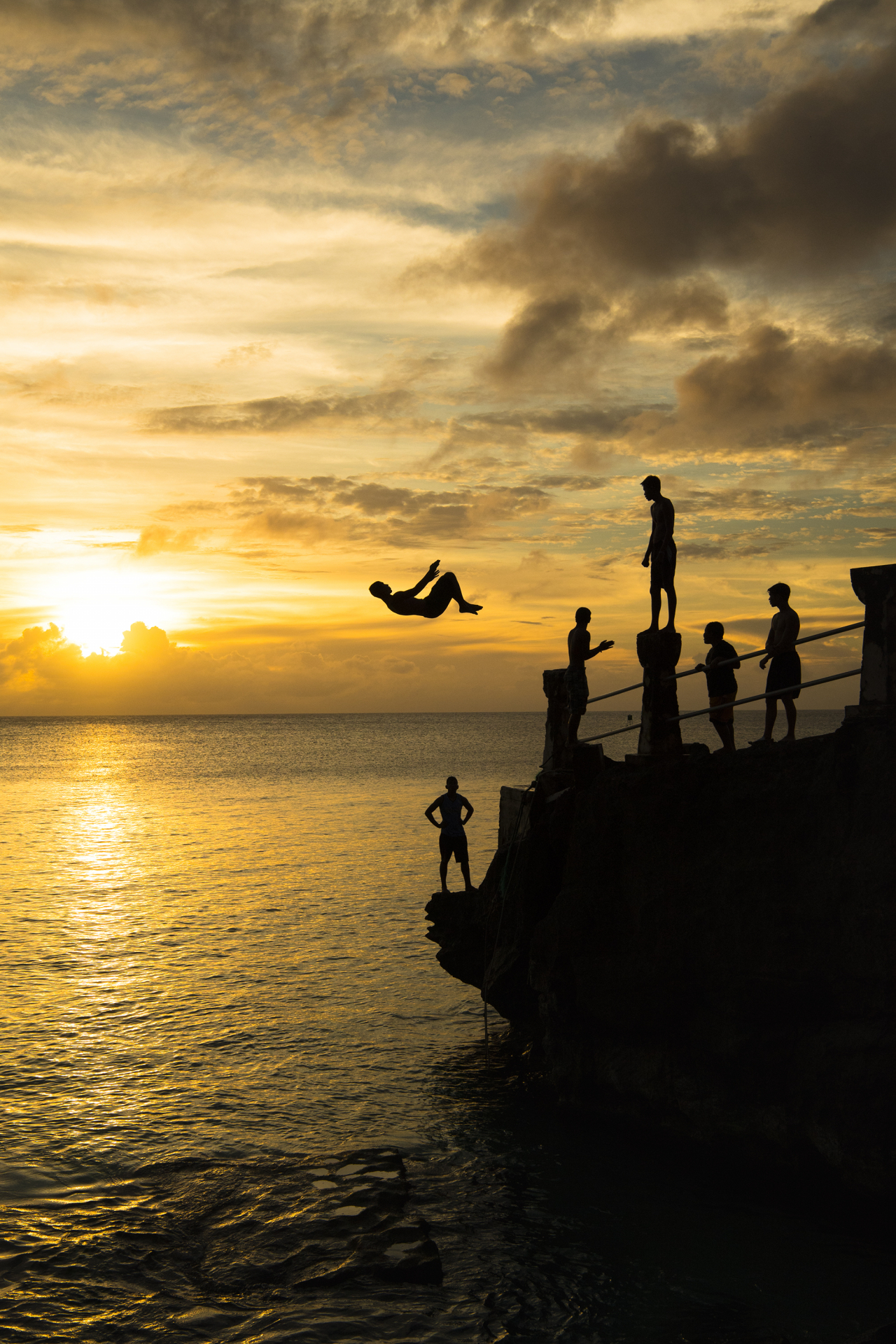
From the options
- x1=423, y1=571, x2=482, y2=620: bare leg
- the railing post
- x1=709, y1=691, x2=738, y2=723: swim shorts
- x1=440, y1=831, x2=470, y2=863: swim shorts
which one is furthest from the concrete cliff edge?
x1=440, y1=831, x2=470, y2=863: swim shorts

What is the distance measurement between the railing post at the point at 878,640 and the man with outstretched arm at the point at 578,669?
14.1 ft

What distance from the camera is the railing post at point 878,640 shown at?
8391 millimetres

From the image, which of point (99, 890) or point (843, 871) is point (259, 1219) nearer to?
point (843, 871)

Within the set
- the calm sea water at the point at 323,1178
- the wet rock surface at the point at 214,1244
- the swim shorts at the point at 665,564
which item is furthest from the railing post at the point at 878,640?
the wet rock surface at the point at 214,1244

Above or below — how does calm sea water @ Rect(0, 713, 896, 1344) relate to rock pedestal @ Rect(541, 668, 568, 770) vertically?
below

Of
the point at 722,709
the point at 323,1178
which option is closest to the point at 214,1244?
the point at 323,1178

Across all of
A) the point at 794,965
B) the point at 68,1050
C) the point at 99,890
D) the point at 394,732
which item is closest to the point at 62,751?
the point at 394,732

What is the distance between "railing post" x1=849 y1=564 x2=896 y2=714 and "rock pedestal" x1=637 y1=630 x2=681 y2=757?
2647 millimetres

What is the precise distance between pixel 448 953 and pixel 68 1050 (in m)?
5.86

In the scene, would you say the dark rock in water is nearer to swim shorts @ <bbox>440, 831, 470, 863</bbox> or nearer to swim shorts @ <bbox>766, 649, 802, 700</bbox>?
swim shorts @ <bbox>766, 649, 802, 700</bbox>

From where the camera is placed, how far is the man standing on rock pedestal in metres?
11.7

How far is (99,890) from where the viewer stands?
26.7 meters

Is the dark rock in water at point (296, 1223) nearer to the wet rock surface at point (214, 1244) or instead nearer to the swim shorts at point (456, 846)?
the wet rock surface at point (214, 1244)

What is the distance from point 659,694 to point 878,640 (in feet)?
9.88
